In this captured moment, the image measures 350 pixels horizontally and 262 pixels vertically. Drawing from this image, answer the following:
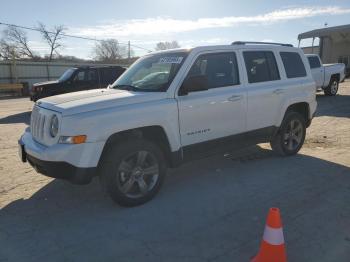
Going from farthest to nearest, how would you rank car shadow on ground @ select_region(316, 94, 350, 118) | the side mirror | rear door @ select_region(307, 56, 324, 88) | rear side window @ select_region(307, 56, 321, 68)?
rear side window @ select_region(307, 56, 321, 68)
rear door @ select_region(307, 56, 324, 88)
car shadow on ground @ select_region(316, 94, 350, 118)
the side mirror

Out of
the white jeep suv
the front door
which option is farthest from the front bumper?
the front door

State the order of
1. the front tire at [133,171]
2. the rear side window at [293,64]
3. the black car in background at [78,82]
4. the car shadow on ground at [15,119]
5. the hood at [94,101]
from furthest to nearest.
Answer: the black car in background at [78,82]
the car shadow on ground at [15,119]
the rear side window at [293,64]
the front tire at [133,171]
the hood at [94,101]

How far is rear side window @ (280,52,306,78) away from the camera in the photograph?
20.5ft

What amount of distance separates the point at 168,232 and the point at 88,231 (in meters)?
0.87

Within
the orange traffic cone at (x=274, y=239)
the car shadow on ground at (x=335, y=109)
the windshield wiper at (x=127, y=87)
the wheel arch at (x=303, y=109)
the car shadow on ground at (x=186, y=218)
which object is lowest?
the car shadow on ground at (x=186, y=218)

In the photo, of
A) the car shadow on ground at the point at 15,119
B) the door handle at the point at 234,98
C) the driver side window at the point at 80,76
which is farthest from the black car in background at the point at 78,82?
the door handle at the point at 234,98

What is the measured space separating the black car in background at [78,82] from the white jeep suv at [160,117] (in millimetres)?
8694

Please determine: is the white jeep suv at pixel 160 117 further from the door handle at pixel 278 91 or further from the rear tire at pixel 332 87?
the rear tire at pixel 332 87

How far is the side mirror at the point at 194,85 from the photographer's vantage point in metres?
4.50

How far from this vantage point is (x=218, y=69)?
5.18 metres

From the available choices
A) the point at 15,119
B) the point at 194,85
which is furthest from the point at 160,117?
the point at 15,119

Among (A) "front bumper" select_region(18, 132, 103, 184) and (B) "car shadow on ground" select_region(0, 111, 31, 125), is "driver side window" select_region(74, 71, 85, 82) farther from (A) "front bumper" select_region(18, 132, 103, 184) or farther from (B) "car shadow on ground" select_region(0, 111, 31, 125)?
(A) "front bumper" select_region(18, 132, 103, 184)

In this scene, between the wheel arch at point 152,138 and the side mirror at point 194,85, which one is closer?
the wheel arch at point 152,138

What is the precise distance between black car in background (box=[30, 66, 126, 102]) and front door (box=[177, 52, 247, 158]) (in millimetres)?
9413
